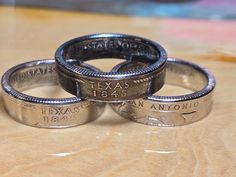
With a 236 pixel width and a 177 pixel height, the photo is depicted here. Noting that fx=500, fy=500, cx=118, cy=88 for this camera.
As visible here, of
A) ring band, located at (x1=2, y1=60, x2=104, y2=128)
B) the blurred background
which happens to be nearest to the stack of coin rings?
ring band, located at (x1=2, y1=60, x2=104, y2=128)

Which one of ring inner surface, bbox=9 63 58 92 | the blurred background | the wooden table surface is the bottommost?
the wooden table surface

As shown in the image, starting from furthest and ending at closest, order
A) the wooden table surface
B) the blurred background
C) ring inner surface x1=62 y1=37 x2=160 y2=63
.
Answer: the blurred background, ring inner surface x1=62 y1=37 x2=160 y2=63, the wooden table surface

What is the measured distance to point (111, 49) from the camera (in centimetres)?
62

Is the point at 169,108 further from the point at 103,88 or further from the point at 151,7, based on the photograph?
the point at 151,7

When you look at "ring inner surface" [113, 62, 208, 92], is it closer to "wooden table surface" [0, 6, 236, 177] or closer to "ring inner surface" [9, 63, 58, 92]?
"wooden table surface" [0, 6, 236, 177]

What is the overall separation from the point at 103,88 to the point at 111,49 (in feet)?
0.44

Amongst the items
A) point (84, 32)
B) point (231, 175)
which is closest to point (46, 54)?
point (84, 32)

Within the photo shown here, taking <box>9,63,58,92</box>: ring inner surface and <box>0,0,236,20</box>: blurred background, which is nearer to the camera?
<box>9,63,58,92</box>: ring inner surface

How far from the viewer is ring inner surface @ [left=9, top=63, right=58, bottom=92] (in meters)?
0.61

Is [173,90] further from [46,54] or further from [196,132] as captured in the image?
[46,54]

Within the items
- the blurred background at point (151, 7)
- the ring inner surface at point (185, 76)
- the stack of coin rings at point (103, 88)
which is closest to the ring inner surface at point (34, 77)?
the stack of coin rings at point (103, 88)

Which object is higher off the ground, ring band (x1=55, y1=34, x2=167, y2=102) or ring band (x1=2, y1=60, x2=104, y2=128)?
ring band (x1=55, y1=34, x2=167, y2=102)

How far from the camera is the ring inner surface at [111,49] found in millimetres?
603

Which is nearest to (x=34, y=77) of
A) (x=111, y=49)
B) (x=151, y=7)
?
(x=111, y=49)
